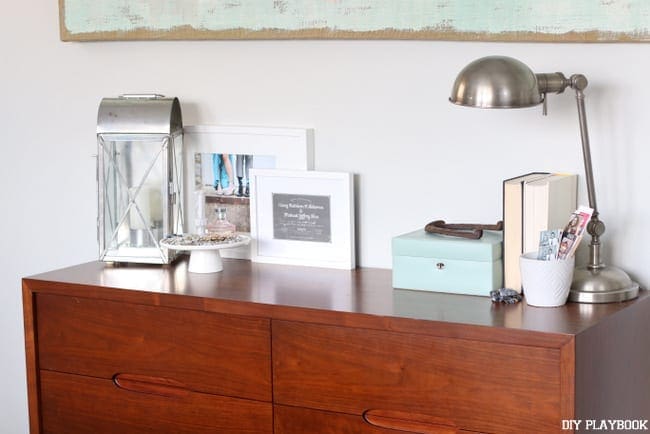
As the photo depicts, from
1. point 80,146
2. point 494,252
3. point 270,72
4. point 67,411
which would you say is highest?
point 270,72

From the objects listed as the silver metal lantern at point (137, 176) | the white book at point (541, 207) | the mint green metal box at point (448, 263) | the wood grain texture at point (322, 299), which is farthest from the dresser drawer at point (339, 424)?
the silver metal lantern at point (137, 176)

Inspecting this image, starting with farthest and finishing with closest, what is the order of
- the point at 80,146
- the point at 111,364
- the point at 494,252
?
the point at 80,146 → the point at 111,364 → the point at 494,252

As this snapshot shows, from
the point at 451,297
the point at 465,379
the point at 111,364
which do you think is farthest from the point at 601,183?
the point at 111,364

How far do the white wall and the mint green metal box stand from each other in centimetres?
19

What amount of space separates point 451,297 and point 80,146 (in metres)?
1.11

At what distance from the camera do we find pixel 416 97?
2150 mm

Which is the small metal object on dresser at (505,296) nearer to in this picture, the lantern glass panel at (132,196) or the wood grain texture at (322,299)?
the wood grain texture at (322,299)

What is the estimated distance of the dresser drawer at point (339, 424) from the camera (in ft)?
5.93

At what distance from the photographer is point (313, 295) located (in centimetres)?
199

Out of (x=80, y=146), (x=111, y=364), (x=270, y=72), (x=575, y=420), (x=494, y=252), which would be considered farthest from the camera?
(x=80, y=146)

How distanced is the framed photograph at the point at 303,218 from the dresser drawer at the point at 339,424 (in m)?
0.41

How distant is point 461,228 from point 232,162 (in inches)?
24.0

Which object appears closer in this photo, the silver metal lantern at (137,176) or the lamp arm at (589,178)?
the lamp arm at (589,178)

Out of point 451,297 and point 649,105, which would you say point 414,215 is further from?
point 649,105
